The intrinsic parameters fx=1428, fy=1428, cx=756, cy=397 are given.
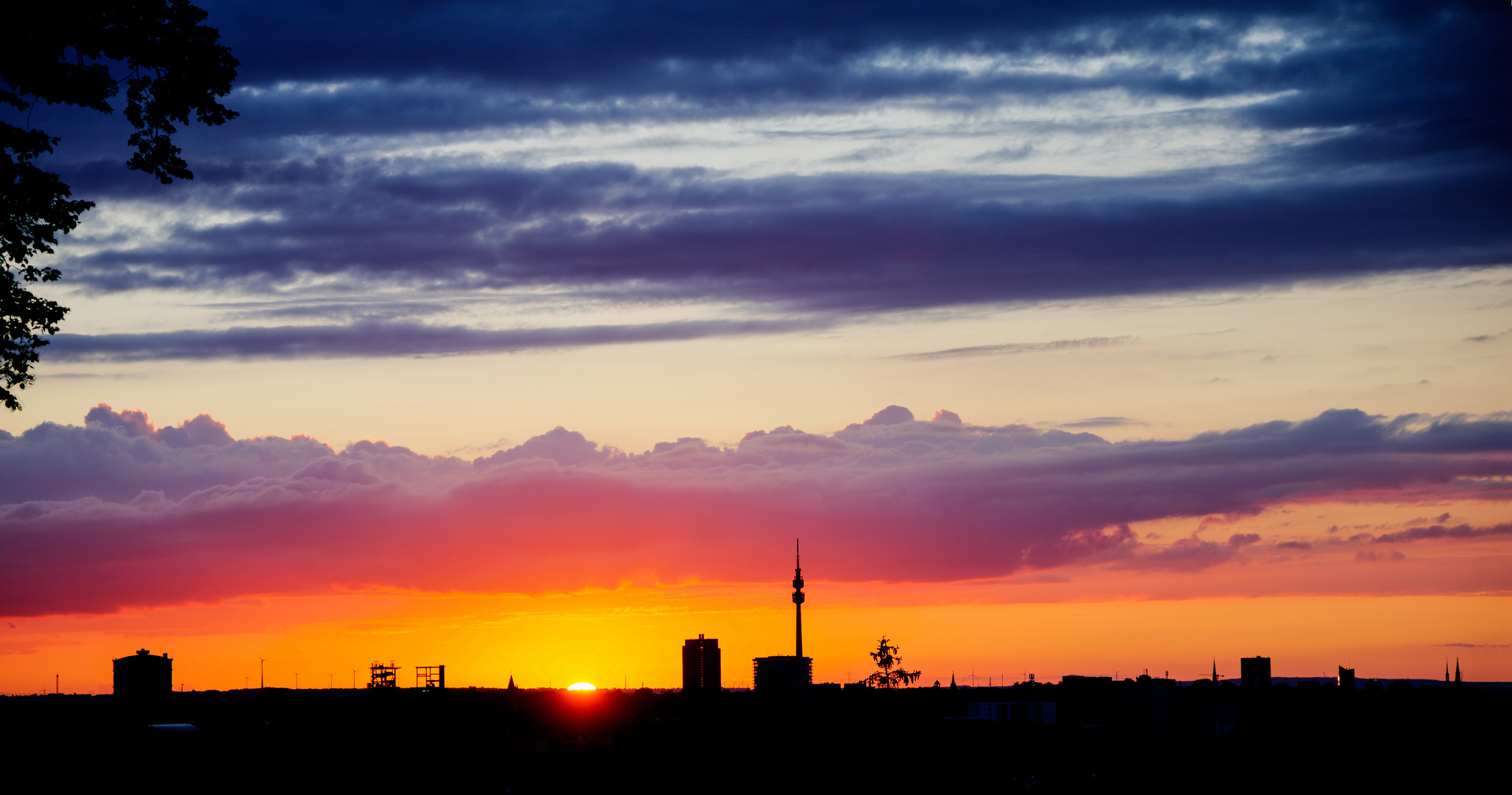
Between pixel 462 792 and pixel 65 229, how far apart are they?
174641 mm

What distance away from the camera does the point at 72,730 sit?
429 feet

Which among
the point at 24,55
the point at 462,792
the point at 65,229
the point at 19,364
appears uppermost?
the point at 24,55

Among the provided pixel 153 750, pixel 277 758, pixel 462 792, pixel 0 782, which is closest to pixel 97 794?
pixel 0 782

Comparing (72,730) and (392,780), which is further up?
(72,730)

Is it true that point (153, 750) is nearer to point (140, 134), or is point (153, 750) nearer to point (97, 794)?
point (97, 794)

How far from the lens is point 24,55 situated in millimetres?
28672

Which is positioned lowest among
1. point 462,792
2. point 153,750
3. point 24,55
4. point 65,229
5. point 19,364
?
point 462,792

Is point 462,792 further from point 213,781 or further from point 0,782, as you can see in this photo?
point 0,782

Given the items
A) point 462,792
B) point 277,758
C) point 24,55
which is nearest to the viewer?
point 24,55

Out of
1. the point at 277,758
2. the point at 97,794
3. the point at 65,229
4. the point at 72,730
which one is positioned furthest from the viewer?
the point at 277,758

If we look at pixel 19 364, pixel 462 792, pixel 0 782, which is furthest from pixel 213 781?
pixel 19 364

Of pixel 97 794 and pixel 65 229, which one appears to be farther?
pixel 97 794

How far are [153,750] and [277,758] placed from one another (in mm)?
66167

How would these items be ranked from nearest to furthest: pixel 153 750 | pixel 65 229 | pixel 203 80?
pixel 203 80
pixel 65 229
pixel 153 750
